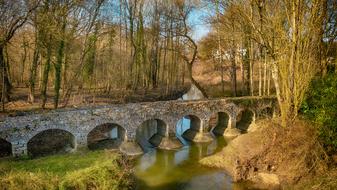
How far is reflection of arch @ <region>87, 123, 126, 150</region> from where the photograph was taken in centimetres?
2014

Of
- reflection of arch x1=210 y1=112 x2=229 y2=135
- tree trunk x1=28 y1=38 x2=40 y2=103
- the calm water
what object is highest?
tree trunk x1=28 y1=38 x2=40 y2=103

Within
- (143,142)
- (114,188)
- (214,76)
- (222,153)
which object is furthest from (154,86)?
(114,188)

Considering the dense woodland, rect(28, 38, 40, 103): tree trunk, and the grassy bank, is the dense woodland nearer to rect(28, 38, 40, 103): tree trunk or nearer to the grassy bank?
rect(28, 38, 40, 103): tree trunk

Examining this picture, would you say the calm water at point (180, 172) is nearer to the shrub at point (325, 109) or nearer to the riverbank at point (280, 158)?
the riverbank at point (280, 158)

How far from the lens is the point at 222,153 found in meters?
18.9

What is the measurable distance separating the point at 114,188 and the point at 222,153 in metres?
8.33

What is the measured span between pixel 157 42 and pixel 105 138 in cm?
1502

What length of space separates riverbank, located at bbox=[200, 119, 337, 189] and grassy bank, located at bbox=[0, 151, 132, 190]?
5982mm

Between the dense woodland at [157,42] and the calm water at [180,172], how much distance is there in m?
4.74

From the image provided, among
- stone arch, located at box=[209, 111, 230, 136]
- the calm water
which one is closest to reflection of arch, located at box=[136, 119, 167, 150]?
the calm water

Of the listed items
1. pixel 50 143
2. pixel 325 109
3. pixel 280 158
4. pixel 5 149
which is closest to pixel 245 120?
A: pixel 280 158

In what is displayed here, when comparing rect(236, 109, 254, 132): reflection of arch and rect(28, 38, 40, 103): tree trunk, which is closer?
rect(28, 38, 40, 103): tree trunk

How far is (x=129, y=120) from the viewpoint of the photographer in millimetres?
19859

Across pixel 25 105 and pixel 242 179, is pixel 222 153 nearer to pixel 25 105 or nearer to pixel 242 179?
pixel 242 179
